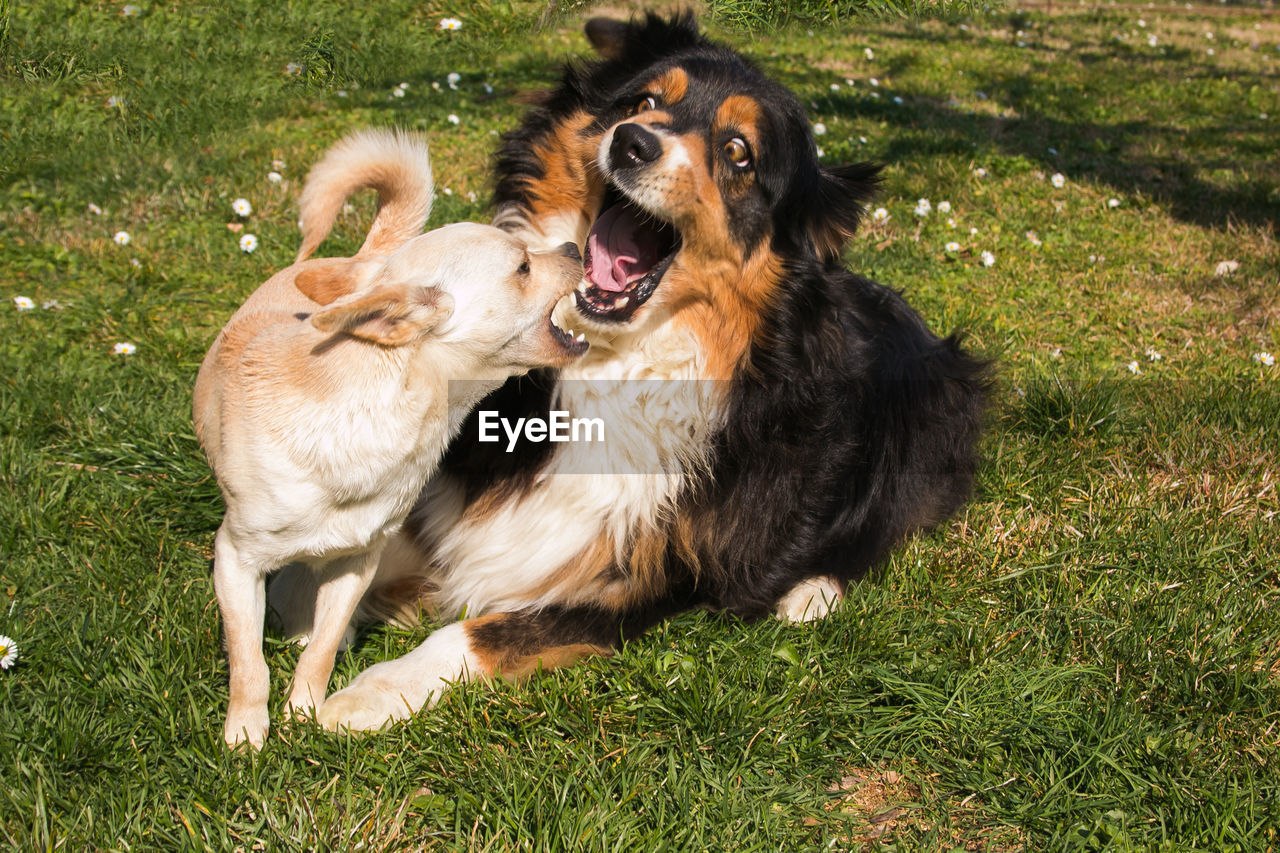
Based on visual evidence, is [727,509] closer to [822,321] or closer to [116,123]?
[822,321]

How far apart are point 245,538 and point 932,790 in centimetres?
181

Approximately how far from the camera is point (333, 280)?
8.07ft

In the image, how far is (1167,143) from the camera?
7.88 meters

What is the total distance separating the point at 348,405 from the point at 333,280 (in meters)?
0.43

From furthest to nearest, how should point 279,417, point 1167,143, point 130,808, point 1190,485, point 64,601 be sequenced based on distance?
point 1167,143 < point 1190,485 < point 64,601 < point 279,417 < point 130,808

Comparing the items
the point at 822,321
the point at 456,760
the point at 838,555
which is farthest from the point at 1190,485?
the point at 456,760

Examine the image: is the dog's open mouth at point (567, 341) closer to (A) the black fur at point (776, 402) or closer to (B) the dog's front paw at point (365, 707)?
(A) the black fur at point (776, 402)

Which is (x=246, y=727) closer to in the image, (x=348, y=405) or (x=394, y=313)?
(x=348, y=405)

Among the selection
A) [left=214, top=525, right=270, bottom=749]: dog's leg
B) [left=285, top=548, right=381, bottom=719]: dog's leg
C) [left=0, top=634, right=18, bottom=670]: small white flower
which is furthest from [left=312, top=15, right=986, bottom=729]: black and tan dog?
[left=0, top=634, right=18, bottom=670]: small white flower

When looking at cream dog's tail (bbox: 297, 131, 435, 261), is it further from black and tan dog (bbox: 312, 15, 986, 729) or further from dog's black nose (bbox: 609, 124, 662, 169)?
dog's black nose (bbox: 609, 124, 662, 169)

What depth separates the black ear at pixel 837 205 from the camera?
9.50 feet

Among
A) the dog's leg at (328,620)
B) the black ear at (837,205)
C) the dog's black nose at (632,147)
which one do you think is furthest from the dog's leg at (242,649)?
the black ear at (837,205)

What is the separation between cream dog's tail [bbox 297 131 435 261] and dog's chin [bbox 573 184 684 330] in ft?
1.74

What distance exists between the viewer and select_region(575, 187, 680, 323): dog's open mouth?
273cm
